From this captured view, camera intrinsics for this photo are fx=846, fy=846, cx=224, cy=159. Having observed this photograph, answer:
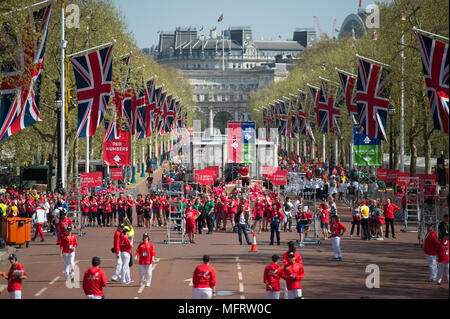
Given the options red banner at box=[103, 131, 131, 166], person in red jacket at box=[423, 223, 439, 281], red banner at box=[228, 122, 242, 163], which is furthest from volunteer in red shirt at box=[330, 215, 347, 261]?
red banner at box=[228, 122, 242, 163]

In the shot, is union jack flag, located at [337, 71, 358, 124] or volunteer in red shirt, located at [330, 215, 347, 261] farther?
union jack flag, located at [337, 71, 358, 124]

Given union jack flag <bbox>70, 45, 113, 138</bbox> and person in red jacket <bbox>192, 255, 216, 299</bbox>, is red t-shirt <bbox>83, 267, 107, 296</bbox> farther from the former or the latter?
union jack flag <bbox>70, 45, 113, 138</bbox>

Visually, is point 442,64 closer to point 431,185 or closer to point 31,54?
point 31,54

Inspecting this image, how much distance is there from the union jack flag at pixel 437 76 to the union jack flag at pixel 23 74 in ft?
45.3

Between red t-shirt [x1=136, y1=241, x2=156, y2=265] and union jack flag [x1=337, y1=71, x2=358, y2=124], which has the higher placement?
union jack flag [x1=337, y1=71, x2=358, y2=124]

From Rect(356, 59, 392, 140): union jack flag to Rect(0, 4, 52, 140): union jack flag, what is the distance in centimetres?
1565

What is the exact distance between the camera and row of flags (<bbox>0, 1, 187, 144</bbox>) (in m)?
28.1

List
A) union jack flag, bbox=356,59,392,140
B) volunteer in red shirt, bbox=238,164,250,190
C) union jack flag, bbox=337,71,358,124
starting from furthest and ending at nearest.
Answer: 1. volunteer in red shirt, bbox=238,164,250,190
2. union jack flag, bbox=337,71,358,124
3. union jack flag, bbox=356,59,392,140

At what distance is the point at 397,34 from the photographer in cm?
4538

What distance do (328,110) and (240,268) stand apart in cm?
3249

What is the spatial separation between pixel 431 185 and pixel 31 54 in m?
17.2

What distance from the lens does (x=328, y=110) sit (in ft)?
182

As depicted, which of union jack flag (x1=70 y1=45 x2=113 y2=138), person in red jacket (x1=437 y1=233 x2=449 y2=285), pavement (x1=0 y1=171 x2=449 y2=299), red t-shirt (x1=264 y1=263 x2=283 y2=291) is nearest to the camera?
red t-shirt (x1=264 y1=263 x2=283 y2=291)

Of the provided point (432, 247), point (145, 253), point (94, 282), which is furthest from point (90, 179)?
point (94, 282)
